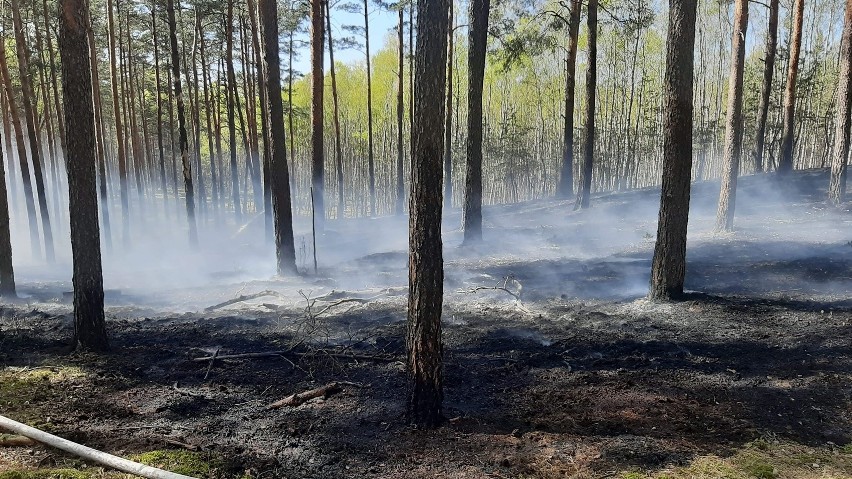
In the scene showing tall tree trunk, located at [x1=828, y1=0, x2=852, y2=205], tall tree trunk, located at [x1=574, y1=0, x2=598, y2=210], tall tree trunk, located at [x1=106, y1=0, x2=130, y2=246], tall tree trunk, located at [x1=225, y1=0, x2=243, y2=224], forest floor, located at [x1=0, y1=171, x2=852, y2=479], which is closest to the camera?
forest floor, located at [x1=0, y1=171, x2=852, y2=479]

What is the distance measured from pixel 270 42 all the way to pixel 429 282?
9.07 metres

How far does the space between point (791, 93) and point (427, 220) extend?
19.7 metres

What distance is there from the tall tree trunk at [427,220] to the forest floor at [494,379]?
39 cm

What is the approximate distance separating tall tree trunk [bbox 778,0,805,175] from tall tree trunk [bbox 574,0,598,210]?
6.57 m

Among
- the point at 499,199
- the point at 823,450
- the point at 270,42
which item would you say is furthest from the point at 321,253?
the point at 499,199

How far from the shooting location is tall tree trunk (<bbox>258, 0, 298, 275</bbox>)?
1135 cm

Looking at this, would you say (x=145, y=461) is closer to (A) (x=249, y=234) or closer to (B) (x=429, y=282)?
(B) (x=429, y=282)

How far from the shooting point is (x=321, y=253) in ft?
60.3

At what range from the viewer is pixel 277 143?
1175cm

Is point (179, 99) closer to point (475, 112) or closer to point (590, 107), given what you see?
point (475, 112)

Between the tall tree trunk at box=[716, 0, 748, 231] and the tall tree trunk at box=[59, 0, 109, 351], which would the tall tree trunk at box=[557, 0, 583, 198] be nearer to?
the tall tree trunk at box=[716, 0, 748, 231]

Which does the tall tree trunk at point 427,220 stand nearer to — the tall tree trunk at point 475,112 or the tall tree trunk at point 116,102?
the tall tree trunk at point 475,112

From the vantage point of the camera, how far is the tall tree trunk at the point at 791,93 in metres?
18.1

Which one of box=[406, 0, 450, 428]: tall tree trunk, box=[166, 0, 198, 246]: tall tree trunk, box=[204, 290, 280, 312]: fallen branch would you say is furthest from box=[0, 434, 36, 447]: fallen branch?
box=[166, 0, 198, 246]: tall tree trunk
